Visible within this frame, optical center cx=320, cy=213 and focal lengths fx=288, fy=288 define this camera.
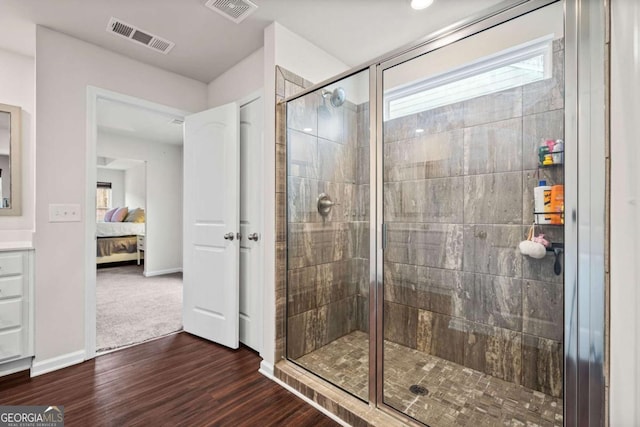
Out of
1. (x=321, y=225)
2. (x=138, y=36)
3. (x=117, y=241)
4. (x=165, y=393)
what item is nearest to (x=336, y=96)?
(x=321, y=225)

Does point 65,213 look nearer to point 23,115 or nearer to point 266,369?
point 23,115

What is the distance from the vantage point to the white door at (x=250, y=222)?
97.0 inches

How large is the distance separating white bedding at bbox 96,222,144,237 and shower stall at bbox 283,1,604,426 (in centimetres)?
550

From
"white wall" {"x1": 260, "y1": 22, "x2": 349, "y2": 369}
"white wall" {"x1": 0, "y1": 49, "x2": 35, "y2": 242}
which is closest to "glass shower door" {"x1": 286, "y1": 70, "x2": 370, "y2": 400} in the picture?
"white wall" {"x1": 260, "y1": 22, "x2": 349, "y2": 369}

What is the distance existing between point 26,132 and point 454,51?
136 inches

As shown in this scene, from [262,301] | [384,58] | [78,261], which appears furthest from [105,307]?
[384,58]

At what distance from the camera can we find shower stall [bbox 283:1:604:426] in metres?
1.65

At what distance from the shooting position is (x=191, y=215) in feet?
9.19

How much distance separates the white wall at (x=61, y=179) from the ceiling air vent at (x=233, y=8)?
1.22m

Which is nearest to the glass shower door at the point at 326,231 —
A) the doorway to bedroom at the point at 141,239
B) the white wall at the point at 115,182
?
the doorway to bedroom at the point at 141,239

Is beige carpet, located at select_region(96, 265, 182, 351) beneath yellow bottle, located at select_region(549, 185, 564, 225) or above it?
beneath

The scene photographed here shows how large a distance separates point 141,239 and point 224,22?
18.3ft

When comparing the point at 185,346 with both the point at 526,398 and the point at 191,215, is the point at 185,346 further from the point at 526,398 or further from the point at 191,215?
the point at 526,398
